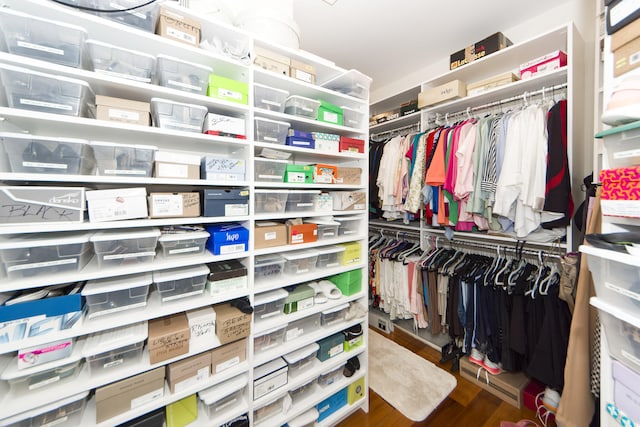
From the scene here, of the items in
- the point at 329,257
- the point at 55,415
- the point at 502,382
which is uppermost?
the point at 329,257

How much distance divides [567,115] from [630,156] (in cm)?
98

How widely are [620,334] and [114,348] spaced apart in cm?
166

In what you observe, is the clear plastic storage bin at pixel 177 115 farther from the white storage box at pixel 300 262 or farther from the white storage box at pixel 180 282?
the white storage box at pixel 300 262

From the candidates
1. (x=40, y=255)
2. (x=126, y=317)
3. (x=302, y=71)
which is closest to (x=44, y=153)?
(x=40, y=255)

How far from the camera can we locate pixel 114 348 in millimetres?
887

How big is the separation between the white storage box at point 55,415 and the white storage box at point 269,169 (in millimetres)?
1033

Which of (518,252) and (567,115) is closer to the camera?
(567,115)

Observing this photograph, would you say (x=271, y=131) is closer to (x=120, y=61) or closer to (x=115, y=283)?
(x=120, y=61)

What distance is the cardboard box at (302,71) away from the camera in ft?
4.21

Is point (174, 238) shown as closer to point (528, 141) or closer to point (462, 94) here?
point (528, 141)

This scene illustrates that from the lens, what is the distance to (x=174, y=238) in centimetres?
100

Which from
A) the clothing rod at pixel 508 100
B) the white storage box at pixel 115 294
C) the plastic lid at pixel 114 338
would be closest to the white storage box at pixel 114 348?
the plastic lid at pixel 114 338

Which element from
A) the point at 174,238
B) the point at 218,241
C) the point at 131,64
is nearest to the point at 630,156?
the point at 218,241

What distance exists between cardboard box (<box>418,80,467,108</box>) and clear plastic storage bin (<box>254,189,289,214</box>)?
1.57 m
